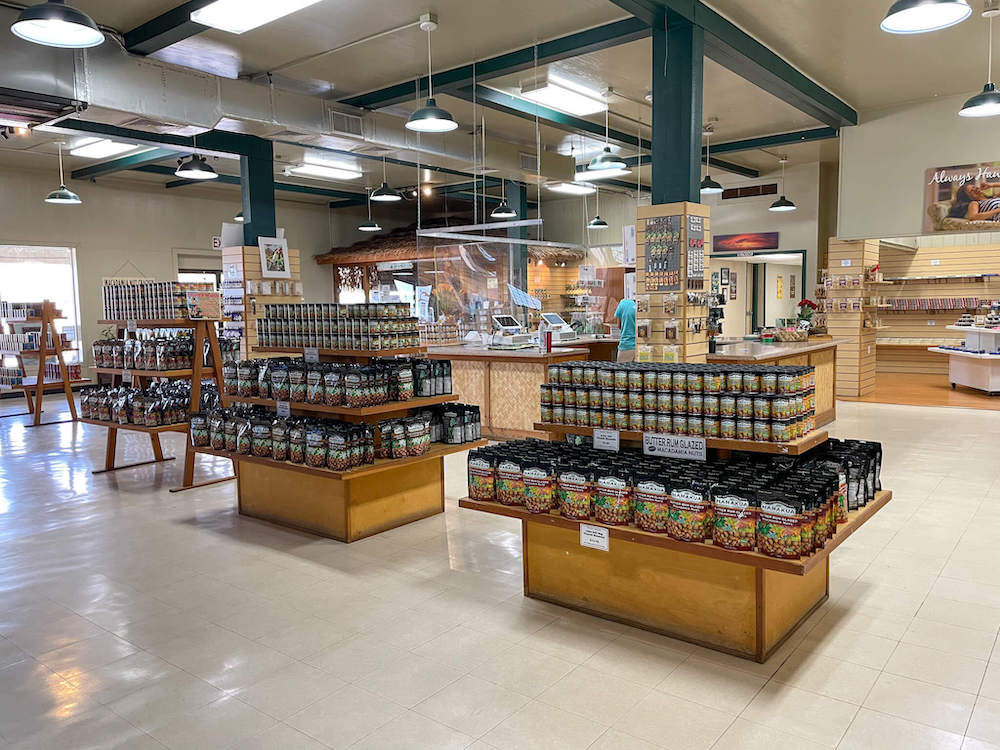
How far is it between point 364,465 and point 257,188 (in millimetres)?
6502

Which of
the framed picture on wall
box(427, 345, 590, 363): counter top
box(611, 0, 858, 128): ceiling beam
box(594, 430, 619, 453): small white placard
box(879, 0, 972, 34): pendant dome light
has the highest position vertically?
box(611, 0, 858, 128): ceiling beam

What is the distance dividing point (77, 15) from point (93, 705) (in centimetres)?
374

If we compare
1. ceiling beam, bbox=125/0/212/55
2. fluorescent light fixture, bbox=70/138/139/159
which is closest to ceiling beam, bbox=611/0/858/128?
ceiling beam, bbox=125/0/212/55

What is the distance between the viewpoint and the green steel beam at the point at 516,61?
6.59 meters

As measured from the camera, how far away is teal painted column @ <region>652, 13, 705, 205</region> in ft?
18.9

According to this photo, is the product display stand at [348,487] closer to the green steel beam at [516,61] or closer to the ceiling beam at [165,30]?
the ceiling beam at [165,30]

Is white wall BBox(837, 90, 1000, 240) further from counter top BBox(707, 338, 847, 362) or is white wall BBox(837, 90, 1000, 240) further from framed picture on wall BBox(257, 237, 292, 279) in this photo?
framed picture on wall BBox(257, 237, 292, 279)

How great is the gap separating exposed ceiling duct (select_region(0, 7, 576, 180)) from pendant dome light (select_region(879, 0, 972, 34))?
571 cm

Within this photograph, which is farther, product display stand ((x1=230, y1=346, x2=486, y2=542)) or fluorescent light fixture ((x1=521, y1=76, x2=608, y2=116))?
fluorescent light fixture ((x1=521, y1=76, x2=608, y2=116))

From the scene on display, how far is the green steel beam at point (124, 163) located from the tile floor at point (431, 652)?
288 inches

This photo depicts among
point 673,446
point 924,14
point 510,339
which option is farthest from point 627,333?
point 673,446

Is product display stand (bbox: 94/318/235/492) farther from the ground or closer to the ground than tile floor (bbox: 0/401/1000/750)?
farther from the ground

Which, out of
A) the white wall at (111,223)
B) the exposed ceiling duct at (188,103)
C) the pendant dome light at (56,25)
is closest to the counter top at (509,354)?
the exposed ceiling duct at (188,103)

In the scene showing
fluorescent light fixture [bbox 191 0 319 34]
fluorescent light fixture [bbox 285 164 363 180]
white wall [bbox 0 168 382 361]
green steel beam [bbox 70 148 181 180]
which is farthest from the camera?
white wall [bbox 0 168 382 361]
